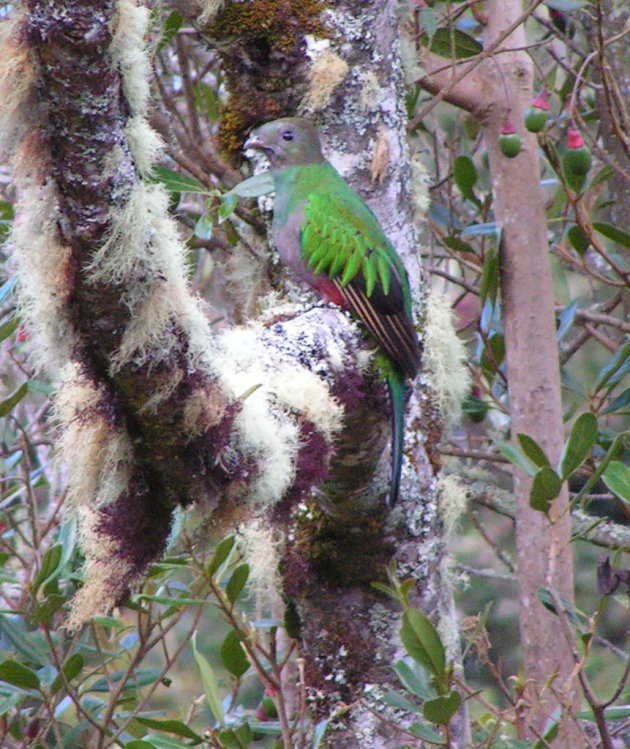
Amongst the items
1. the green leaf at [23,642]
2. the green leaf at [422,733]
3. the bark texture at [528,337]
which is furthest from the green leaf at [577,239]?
the green leaf at [23,642]

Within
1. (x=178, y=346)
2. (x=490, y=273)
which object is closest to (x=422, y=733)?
(x=178, y=346)

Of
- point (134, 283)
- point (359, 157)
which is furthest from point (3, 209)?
point (134, 283)

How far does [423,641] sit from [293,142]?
1.12 meters

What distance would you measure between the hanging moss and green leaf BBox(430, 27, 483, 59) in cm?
83

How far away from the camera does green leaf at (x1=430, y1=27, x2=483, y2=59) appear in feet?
9.90

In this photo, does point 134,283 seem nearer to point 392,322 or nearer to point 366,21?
point 392,322

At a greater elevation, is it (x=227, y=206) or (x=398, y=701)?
(x=227, y=206)

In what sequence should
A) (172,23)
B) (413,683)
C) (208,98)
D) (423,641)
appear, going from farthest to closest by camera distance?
1. (208,98)
2. (172,23)
3. (413,683)
4. (423,641)

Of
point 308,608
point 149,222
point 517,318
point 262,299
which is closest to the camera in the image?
point 149,222

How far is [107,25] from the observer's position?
1202mm

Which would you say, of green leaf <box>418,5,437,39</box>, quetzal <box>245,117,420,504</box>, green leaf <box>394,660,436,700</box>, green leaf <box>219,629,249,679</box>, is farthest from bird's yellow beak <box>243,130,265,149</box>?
green leaf <box>394,660,436,700</box>

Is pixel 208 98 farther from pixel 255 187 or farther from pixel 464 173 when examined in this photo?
pixel 255 187

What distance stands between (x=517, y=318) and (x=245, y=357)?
3.96 ft

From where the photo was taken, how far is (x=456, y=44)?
3010mm
